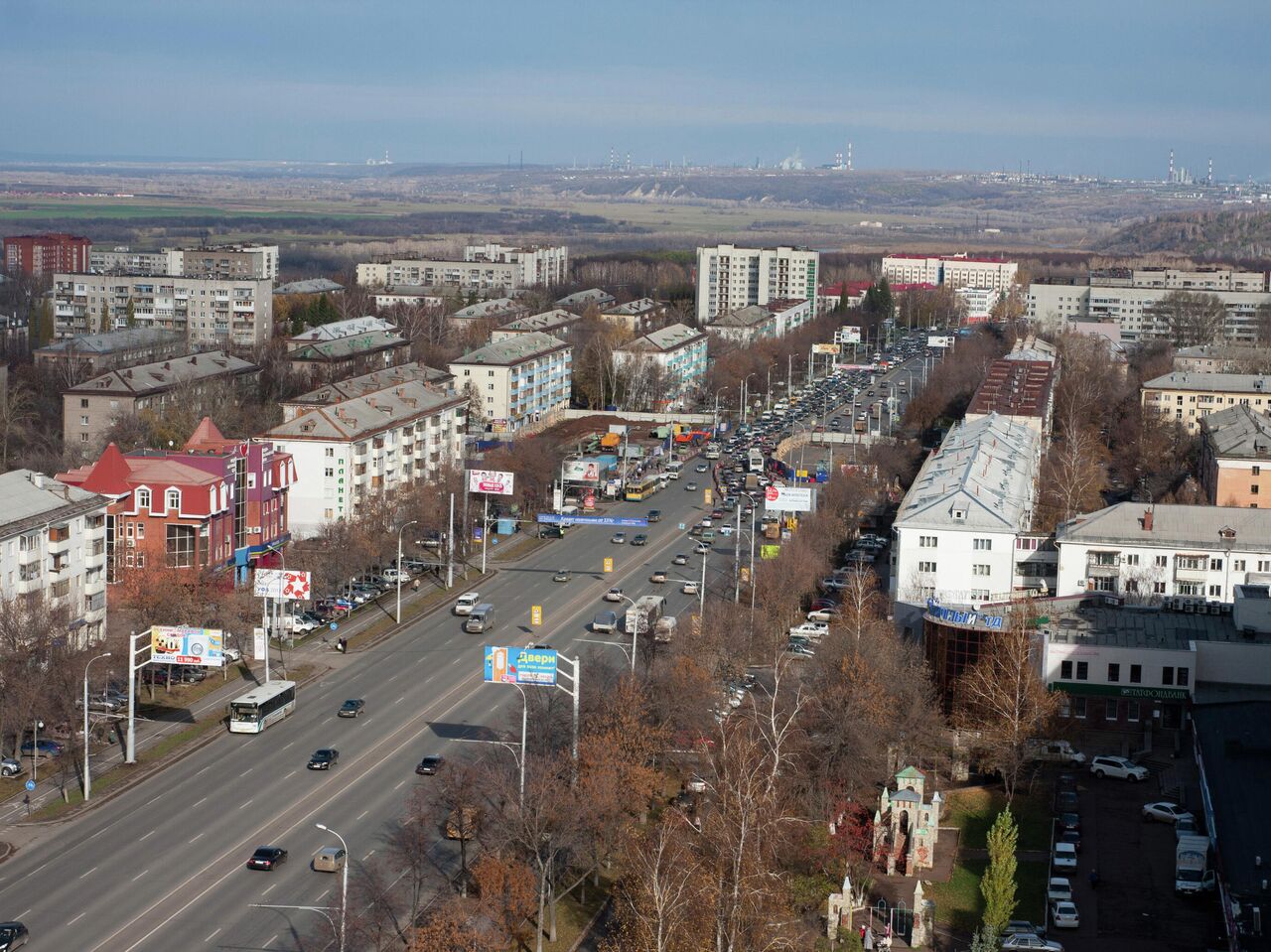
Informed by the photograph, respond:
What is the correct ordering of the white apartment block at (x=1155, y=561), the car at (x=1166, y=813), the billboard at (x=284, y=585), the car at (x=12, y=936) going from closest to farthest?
1. the car at (x=12, y=936)
2. the car at (x=1166, y=813)
3. the billboard at (x=284, y=585)
4. the white apartment block at (x=1155, y=561)

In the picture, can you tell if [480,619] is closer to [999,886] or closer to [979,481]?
[979,481]

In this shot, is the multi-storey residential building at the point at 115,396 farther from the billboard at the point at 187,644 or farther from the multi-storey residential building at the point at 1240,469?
the multi-storey residential building at the point at 1240,469

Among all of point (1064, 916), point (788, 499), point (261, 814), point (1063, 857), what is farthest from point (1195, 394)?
point (261, 814)

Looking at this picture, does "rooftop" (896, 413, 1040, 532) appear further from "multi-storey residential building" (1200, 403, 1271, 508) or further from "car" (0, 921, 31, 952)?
"car" (0, 921, 31, 952)

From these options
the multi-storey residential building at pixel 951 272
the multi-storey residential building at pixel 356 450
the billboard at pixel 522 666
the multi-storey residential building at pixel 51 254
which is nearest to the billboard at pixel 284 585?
the billboard at pixel 522 666

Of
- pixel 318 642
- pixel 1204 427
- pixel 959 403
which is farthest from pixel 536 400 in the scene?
pixel 318 642

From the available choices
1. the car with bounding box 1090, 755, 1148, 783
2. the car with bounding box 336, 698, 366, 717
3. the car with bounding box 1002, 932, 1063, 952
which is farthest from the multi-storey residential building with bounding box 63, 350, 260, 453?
the car with bounding box 1002, 932, 1063, 952
